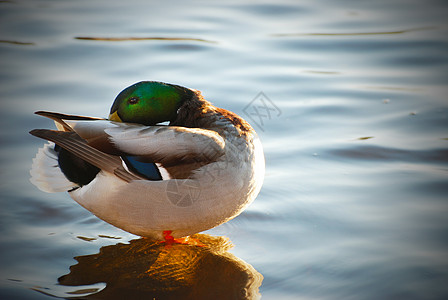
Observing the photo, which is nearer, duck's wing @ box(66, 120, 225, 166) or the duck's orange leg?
duck's wing @ box(66, 120, 225, 166)

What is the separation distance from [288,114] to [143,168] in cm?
226

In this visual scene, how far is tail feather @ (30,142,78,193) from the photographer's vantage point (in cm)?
304

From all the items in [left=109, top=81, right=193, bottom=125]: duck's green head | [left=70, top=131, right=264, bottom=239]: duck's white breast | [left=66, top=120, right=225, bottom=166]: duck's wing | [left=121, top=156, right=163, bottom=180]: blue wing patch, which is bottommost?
[left=70, top=131, right=264, bottom=239]: duck's white breast

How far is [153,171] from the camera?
9.48ft

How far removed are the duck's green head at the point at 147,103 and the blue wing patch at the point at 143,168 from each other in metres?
0.39

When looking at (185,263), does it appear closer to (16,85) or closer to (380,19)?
(16,85)

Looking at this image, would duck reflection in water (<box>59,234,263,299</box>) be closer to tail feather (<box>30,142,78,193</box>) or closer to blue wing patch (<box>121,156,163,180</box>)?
tail feather (<box>30,142,78,193</box>)

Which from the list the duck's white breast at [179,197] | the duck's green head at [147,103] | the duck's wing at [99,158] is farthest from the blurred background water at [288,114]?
the duck's green head at [147,103]

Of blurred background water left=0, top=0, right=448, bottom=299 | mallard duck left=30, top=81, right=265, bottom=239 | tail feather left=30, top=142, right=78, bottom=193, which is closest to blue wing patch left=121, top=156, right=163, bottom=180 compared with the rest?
mallard duck left=30, top=81, right=265, bottom=239

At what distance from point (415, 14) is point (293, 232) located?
4881mm

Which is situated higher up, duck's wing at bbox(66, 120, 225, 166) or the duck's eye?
the duck's eye

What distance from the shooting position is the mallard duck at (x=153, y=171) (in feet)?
9.45

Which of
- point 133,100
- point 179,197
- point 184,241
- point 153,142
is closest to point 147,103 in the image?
point 133,100

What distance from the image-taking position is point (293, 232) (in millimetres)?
3346
